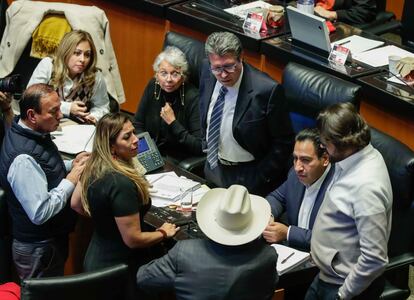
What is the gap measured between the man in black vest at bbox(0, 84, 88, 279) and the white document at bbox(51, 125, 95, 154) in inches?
19.6

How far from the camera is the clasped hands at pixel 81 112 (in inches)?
204

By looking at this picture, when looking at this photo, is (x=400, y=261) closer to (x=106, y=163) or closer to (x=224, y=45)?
(x=224, y=45)

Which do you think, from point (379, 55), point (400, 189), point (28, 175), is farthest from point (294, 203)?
point (379, 55)

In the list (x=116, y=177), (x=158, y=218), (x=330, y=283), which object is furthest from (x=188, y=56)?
(x=330, y=283)

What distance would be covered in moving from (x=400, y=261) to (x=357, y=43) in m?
1.99

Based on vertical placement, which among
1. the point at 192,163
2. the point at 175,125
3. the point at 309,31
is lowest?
the point at 192,163

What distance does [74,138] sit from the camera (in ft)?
16.3

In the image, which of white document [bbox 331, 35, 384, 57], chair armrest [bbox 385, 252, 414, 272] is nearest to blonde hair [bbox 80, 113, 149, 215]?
chair armrest [bbox 385, 252, 414, 272]

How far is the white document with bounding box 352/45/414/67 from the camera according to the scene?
5410 mm

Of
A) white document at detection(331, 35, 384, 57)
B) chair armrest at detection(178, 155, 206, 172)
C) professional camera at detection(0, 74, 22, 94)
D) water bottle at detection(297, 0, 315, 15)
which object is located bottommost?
chair armrest at detection(178, 155, 206, 172)

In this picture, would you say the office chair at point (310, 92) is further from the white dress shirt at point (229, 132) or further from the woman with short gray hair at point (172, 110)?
the woman with short gray hair at point (172, 110)

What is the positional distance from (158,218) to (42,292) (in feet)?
2.97

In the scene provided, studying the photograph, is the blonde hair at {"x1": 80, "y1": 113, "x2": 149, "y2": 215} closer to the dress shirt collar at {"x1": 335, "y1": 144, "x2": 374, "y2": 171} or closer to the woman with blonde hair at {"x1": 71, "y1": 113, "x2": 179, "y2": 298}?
the woman with blonde hair at {"x1": 71, "y1": 113, "x2": 179, "y2": 298}

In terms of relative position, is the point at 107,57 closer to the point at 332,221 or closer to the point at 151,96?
the point at 151,96
